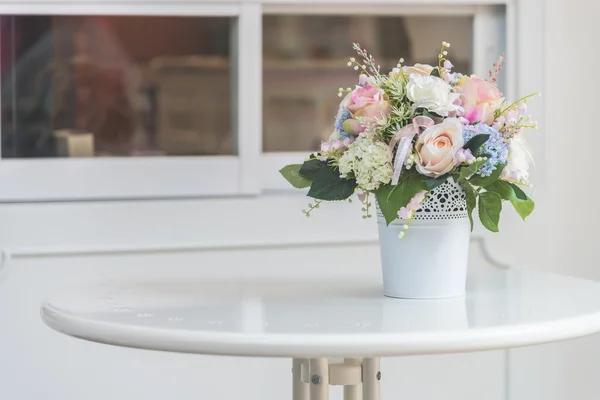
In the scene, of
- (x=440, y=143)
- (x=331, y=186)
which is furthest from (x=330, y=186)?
(x=440, y=143)

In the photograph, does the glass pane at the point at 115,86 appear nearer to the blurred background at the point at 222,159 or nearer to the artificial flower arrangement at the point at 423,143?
the blurred background at the point at 222,159

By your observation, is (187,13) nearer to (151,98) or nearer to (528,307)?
(151,98)

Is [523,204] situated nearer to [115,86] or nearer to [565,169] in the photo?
[565,169]

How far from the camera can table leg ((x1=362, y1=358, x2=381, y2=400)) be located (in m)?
1.63

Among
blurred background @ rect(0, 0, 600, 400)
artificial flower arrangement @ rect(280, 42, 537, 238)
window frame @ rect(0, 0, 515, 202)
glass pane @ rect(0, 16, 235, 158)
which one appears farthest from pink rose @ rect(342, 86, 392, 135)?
glass pane @ rect(0, 16, 235, 158)

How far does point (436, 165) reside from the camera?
156 cm

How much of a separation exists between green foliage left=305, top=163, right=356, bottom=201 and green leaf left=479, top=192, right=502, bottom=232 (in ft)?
0.70

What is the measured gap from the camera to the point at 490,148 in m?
1.58

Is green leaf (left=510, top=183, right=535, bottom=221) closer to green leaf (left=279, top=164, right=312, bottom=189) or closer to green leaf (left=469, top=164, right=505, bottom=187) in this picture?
green leaf (left=469, top=164, right=505, bottom=187)

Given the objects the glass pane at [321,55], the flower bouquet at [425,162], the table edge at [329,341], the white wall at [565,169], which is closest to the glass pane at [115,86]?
the glass pane at [321,55]

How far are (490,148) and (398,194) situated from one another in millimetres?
160

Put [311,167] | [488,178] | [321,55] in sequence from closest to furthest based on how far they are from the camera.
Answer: [488,178]
[311,167]
[321,55]

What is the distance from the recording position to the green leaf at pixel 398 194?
159 centimetres

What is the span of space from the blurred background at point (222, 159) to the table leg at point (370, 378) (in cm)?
71
